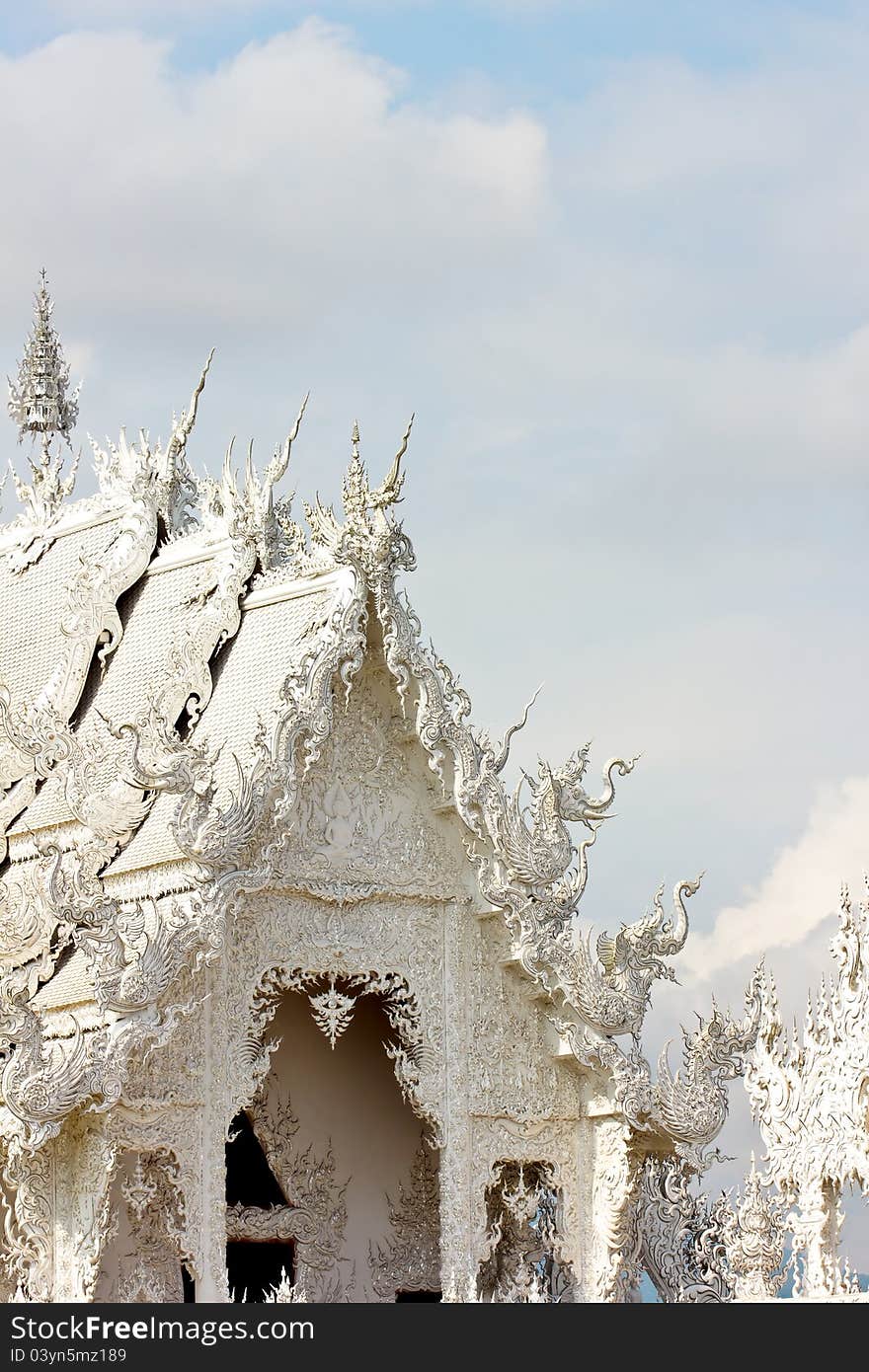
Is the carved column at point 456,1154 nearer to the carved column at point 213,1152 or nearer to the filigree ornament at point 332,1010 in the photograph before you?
the filigree ornament at point 332,1010

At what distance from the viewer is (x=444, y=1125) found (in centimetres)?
1708

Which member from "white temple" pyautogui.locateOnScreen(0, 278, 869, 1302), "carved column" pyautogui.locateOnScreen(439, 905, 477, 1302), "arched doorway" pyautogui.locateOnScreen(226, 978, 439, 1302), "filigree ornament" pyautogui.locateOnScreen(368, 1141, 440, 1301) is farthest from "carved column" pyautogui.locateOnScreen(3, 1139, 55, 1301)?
"filigree ornament" pyautogui.locateOnScreen(368, 1141, 440, 1301)

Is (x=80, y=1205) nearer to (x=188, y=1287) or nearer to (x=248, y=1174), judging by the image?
(x=188, y=1287)

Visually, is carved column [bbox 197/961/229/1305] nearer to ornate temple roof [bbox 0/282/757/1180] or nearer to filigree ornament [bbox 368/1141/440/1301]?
ornate temple roof [bbox 0/282/757/1180]

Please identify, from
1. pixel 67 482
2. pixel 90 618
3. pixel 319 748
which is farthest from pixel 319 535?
pixel 67 482

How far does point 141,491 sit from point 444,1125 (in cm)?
482

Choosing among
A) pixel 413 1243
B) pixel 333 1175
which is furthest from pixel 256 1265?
pixel 413 1243

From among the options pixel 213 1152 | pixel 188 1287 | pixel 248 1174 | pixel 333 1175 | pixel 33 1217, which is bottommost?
pixel 33 1217

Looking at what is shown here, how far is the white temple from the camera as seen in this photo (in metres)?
16.0

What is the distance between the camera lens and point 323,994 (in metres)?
17.0

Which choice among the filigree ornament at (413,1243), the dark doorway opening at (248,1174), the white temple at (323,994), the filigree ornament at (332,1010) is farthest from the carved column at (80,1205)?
the filigree ornament at (413,1243)

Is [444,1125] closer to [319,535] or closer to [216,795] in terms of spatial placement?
[216,795]

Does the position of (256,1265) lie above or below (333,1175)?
below
